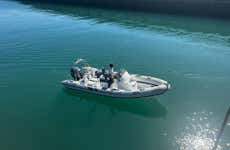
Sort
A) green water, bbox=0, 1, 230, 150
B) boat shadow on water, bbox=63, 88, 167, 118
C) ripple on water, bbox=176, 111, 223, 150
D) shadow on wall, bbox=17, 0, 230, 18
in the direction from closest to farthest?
ripple on water, bbox=176, 111, 223, 150 → green water, bbox=0, 1, 230, 150 → boat shadow on water, bbox=63, 88, 167, 118 → shadow on wall, bbox=17, 0, 230, 18

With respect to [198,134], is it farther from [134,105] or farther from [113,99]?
[113,99]

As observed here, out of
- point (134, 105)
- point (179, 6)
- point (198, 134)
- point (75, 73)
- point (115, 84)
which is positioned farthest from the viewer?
point (179, 6)

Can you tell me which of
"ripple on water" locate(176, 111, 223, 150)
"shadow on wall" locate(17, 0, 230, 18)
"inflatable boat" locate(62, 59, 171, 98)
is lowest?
"ripple on water" locate(176, 111, 223, 150)

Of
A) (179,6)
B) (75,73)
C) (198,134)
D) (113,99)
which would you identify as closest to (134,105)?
(113,99)

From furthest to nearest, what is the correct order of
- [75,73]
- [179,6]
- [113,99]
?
1. [179,6]
2. [75,73]
3. [113,99]

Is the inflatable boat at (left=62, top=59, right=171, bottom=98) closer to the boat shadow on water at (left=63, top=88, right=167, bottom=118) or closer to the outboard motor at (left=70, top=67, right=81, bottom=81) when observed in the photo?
the outboard motor at (left=70, top=67, right=81, bottom=81)

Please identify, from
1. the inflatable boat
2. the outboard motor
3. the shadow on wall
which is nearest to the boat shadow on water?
the inflatable boat

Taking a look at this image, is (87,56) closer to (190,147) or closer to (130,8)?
(190,147)
